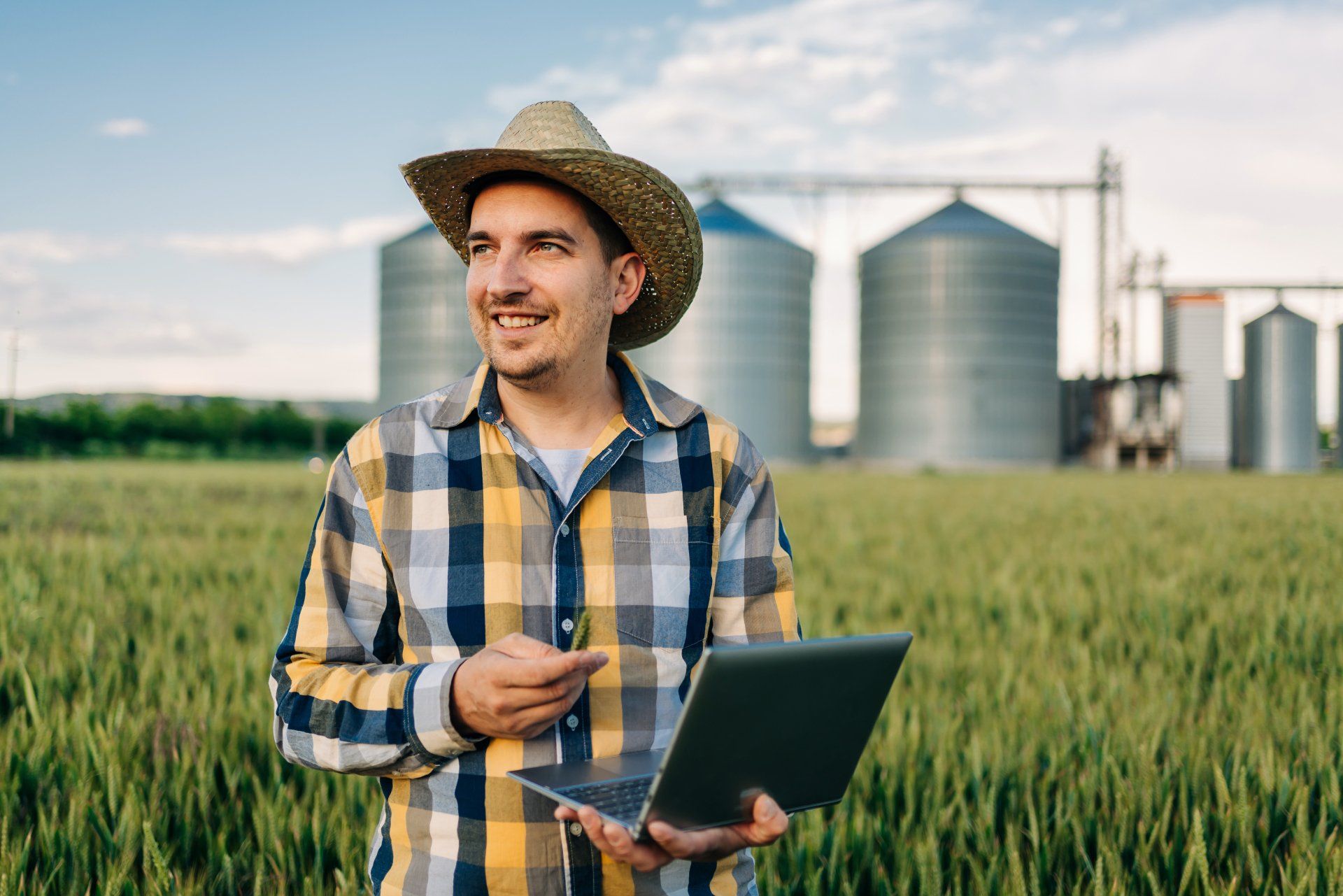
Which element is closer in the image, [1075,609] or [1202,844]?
[1202,844]

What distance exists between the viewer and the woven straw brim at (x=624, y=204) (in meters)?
1.51

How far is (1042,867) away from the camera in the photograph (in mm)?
2238

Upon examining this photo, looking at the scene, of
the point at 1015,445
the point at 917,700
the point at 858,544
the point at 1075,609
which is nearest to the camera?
the point at 917,700

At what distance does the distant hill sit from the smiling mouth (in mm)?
22924

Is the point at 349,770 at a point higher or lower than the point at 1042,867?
higher

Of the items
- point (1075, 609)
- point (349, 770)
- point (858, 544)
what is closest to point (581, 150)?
point (349, 770)

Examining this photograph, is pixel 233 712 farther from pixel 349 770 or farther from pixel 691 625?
pixel 691 625

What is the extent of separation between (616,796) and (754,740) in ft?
0.73

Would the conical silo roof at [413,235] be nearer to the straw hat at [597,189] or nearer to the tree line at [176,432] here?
the tree line at [176,432]

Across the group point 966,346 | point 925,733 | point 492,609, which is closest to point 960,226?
point 966,346

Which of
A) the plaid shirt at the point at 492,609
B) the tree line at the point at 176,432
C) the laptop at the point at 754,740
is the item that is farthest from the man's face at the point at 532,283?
the tree line at the point at 176,432

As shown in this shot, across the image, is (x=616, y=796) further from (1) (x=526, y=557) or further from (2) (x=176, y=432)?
(2) (x=176, y=432)

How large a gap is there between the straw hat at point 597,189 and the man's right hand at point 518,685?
703 mm

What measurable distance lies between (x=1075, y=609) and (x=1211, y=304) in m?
37.2
